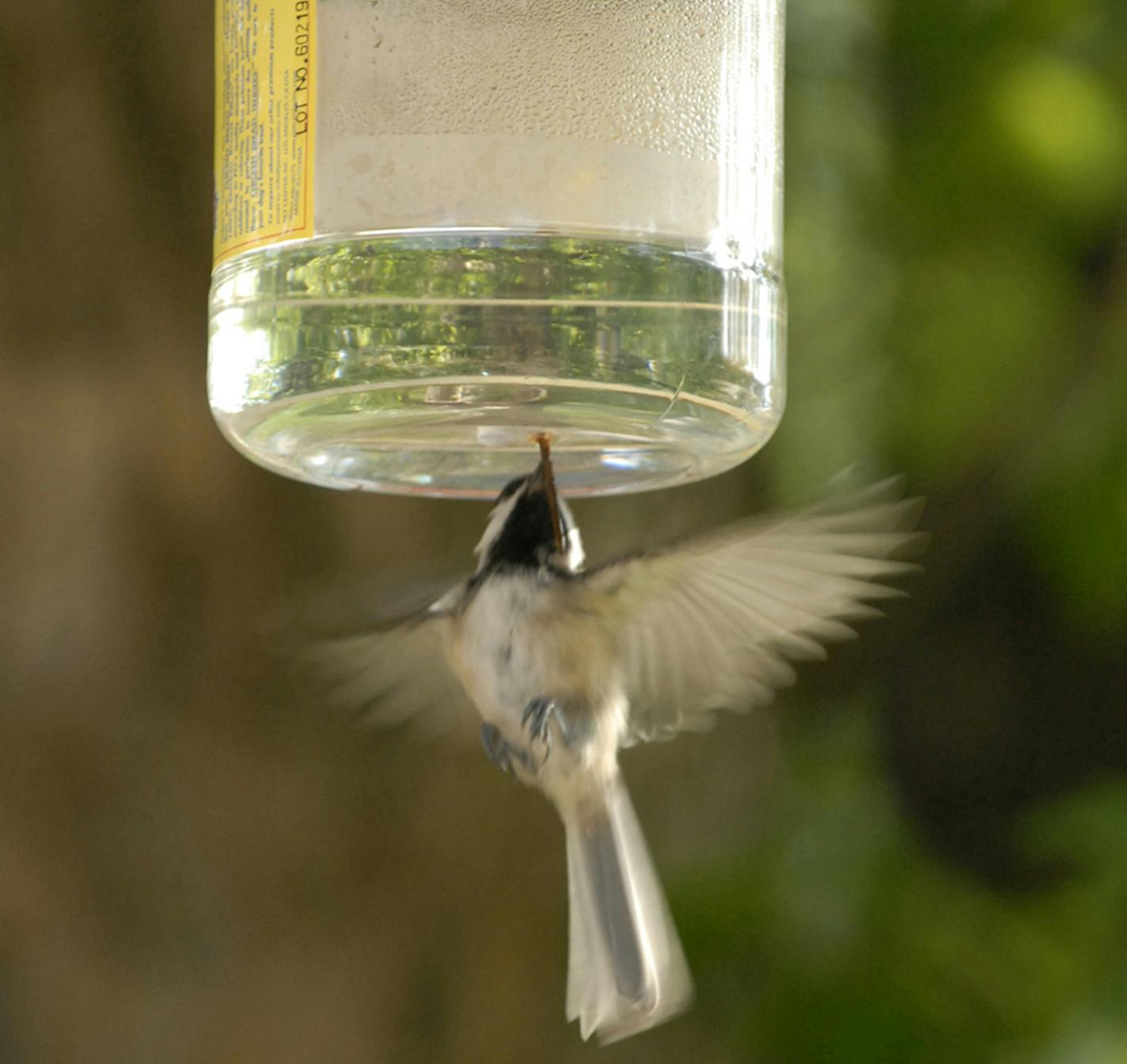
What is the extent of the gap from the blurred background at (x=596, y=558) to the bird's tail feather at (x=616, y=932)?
21.4 inches

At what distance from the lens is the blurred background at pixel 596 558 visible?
1624 mm

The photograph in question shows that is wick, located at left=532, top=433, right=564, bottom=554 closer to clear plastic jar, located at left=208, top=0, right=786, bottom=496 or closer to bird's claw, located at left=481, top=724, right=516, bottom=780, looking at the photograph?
clear plastic jar, located at left=208, top=0, right=786, bottom=496

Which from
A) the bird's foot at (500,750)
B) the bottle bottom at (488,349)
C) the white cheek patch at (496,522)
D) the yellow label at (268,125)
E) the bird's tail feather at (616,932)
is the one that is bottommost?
the bird's tail feather at (616,932)

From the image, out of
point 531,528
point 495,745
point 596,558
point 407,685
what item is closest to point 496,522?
point 531,528

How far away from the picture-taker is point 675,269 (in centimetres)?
92

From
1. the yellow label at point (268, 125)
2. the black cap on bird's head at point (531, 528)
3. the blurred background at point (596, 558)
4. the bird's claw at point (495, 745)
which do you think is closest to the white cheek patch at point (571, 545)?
the black cap on bird's head at point (531, 528)

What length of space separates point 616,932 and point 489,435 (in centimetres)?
35

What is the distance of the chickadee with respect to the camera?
3.01 feet

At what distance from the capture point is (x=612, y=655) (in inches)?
41.2

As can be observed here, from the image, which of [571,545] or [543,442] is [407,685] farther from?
[543,442]

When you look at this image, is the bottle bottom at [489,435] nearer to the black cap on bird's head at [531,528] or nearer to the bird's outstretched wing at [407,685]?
the black cap on bird's head at [531,528]

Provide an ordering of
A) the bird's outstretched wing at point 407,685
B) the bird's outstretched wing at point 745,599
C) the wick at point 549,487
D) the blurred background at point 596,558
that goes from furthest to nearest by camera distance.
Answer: the blurred background at point 596,558 < the bird's outstretched wing at point 407,685 < the wick at point 549,487 < the bird's outstretched wing at point 745,599

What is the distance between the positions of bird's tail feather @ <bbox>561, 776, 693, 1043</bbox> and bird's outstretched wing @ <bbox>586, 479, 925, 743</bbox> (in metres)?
0.07

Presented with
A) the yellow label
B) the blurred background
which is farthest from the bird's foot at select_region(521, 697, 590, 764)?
the blurred background
